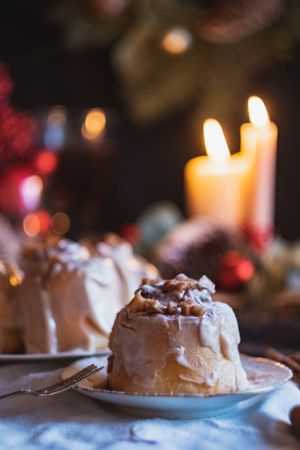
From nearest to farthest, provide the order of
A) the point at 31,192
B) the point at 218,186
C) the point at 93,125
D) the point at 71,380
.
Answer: the point at 71,380 → the point at 218,186 → the point at 93,125 → the point at 31,192

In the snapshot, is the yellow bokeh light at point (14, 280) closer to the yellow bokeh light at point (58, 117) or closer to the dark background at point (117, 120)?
the yellow bokeh light at point (58, 117)

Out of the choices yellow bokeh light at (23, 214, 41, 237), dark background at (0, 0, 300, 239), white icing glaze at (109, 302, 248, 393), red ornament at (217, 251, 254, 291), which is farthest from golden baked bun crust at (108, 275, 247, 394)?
dark background at (0, 0, 300, 239)

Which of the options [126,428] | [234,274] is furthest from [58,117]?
[126,428]

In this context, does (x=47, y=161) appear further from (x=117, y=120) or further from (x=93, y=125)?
(x=117, y=120)

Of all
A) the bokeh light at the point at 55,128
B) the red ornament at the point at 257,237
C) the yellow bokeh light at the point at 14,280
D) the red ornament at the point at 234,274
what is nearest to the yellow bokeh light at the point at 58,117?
the bokeh light at the point at 55,128

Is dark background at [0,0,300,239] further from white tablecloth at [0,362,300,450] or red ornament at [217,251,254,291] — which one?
white tablecloth at [0,362,300,450]

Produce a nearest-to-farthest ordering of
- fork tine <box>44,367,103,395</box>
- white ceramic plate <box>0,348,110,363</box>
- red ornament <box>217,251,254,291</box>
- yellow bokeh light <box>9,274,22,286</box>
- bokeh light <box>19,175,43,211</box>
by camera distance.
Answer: fork tine <box>44,367,103,395</box> < white ceramic plate <box>0,348,110,363</box> < yellow bokeh light <box>9,274,22,286</box> < red ornament <box>217,251,254,291</box> < bokeh light <box>19,175,43,211</box>

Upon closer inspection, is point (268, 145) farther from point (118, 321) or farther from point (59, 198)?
point (118, 321)
